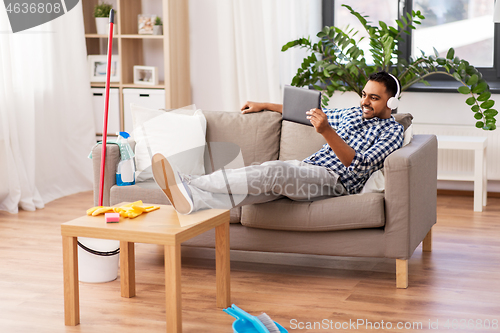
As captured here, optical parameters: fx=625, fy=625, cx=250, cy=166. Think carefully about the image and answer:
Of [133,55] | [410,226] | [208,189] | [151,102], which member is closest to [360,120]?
[410,226]

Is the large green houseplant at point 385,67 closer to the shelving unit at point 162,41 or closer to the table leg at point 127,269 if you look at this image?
the shelving unit at point 162,41

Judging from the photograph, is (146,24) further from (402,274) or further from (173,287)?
(173,287)

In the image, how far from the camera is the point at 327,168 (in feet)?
9.11

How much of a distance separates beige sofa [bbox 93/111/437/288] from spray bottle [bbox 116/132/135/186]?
0.03 metres

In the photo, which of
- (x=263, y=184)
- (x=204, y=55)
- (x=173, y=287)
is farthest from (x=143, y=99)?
(x=173, y=287)

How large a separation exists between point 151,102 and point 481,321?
9.85 ft

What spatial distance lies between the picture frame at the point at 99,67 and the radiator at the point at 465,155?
2312 mm

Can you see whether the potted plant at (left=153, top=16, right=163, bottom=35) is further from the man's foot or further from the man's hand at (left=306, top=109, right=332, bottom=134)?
the man's foot

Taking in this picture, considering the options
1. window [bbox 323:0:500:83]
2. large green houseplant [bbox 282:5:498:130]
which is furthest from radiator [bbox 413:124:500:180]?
window [bbox 323:0:500:83]

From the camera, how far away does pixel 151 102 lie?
4551 mm

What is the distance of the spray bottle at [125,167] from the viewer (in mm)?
2869

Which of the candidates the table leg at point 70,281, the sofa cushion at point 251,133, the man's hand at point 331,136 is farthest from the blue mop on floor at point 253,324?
the sofa cushion at point 251,133

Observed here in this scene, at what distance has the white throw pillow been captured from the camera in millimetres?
3012

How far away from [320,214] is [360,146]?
16.0 inches
